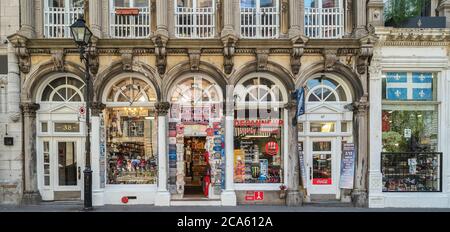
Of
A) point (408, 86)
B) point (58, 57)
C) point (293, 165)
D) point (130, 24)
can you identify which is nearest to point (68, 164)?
point (58, 57)

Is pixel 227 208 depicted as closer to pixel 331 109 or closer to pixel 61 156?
pixel 331 109

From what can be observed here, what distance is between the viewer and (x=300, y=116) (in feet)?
35.6

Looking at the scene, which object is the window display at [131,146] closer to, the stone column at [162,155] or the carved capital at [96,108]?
the carved capital at [96,108]

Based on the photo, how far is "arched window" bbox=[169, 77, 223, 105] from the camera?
424 inches

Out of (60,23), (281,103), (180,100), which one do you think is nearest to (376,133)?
(281,103)

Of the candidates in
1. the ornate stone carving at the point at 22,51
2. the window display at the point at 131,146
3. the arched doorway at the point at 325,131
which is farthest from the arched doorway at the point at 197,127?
the ornate stone carving at the point at 22,51

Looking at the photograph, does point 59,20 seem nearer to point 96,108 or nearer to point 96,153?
point 96,108

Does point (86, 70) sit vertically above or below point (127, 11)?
below

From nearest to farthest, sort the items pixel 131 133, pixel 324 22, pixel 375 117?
pixel 375 117 < pixel 324 22 < pixel 131 133

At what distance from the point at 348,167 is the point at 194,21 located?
737cm

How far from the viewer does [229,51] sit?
1016cm

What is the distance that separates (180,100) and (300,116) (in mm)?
4296

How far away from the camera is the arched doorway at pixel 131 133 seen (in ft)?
35.4

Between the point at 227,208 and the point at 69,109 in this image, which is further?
the point at 69,109
